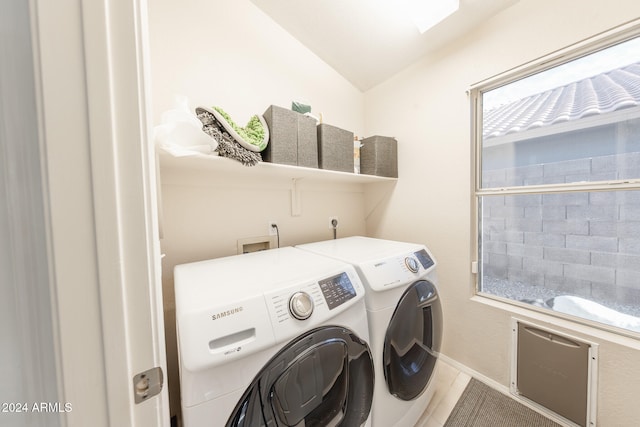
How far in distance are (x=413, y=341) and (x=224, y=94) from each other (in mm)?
1755

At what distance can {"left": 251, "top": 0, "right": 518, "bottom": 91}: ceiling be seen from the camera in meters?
1.29

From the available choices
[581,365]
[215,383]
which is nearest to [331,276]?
[215,383]

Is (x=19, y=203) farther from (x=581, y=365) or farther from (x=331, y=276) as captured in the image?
(x=581, y=365)

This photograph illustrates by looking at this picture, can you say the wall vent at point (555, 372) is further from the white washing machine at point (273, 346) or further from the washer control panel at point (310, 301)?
the washer control panel at point (310, 301)

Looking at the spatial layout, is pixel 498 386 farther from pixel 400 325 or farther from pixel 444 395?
pixel 400 325

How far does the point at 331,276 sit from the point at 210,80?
4.35 ft

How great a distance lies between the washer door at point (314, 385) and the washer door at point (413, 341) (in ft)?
0.50

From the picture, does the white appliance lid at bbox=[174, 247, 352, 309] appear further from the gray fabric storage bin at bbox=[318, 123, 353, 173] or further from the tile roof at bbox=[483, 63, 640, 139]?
the tile roof at bbox=[483, 63, 640, 139]

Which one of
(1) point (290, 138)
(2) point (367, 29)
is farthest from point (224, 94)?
(2) point (367, 29)

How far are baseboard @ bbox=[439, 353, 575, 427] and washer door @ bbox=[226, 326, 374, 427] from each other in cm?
110

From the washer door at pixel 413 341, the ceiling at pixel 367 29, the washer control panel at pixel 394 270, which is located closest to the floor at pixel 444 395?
the washer door at pixel 413 341

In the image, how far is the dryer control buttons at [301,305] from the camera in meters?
0.67

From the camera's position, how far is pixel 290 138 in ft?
4.00

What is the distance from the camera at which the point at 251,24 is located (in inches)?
55.1
